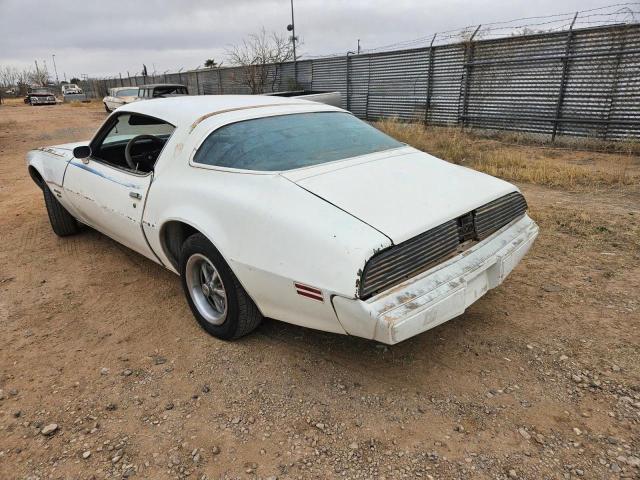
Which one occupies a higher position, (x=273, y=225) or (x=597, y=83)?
(x=597, y=83)

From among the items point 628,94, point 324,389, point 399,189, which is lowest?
point 324,389

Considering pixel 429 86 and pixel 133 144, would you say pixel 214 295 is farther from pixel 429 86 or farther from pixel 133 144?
pixel 429 86

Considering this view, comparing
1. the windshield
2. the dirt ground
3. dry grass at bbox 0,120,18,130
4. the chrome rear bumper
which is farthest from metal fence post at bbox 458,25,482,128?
dry grass at bbox 0,120,18,130

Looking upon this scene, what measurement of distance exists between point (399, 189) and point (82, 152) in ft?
8.81

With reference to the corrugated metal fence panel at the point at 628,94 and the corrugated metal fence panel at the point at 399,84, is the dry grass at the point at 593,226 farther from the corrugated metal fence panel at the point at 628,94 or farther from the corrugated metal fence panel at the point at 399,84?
the corrugated metal fence panel at the point at 399,84

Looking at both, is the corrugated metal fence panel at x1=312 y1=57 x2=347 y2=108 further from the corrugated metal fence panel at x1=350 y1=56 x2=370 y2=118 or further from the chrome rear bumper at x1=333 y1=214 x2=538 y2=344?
the chrome rear bumper at x1=333 y1=214 x2=538 y2=344

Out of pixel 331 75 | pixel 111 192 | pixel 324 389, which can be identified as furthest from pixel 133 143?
pixel 331 75

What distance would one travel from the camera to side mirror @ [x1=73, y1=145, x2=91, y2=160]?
3584 millimetres

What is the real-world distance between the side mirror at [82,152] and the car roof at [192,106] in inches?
16.7

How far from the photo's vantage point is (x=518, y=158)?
7.75 m

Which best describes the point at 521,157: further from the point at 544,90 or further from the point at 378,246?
the point at 378,246

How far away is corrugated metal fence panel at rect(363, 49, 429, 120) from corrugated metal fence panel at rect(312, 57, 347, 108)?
1.10 metres

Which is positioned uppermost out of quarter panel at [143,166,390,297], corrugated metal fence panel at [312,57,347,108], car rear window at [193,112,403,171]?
corrugated metal fence panel at [312,57,347,108]

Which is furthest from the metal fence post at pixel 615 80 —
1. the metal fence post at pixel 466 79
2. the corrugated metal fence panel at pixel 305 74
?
the corrugated metal fence panel at pixel 305 74
